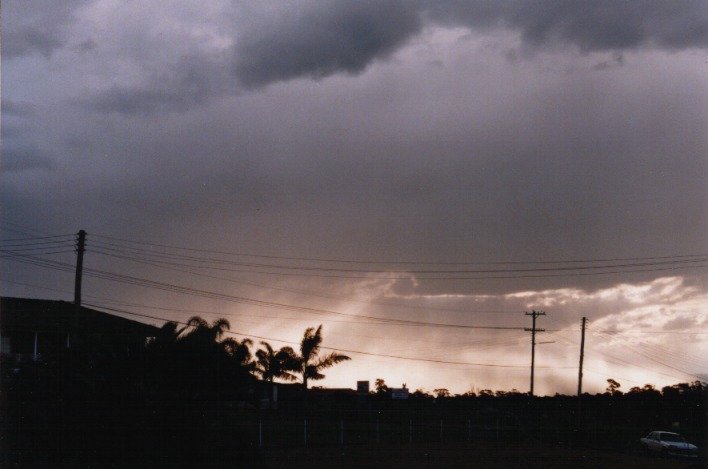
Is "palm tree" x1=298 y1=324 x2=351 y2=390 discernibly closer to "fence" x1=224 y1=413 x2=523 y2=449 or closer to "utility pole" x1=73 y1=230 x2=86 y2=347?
"fence" x1=224 y1=413 x2=523 y2=449

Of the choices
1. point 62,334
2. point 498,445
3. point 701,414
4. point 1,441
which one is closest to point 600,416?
point 701,414

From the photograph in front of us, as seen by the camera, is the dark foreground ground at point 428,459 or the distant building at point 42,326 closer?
the dark foreground ground at point 428,459

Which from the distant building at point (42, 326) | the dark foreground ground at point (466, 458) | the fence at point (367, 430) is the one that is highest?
the distant building at point (42, 326)

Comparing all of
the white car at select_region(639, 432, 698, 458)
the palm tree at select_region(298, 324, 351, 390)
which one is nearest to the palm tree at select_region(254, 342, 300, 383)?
the palm tree at select_region(298, 324, 351, 390)

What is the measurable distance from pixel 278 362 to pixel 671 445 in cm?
3488

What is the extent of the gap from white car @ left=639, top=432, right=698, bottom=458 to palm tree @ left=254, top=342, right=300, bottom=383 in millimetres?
31815

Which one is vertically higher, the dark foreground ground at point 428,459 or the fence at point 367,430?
the dark foreground ground at point 428,459

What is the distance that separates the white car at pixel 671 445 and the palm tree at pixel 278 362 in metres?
31.8

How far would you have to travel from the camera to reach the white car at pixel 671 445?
47.1 metres

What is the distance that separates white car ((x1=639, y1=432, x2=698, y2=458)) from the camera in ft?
154

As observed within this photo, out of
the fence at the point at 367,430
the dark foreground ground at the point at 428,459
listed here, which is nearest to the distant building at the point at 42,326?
the fence at the point at 367,430

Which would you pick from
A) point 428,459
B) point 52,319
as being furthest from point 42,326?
point 428,459

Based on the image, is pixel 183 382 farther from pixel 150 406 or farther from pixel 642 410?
pixel 642 410

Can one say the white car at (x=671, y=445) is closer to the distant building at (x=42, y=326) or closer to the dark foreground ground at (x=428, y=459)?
the dark foreground ground at (x=428, y=459)
